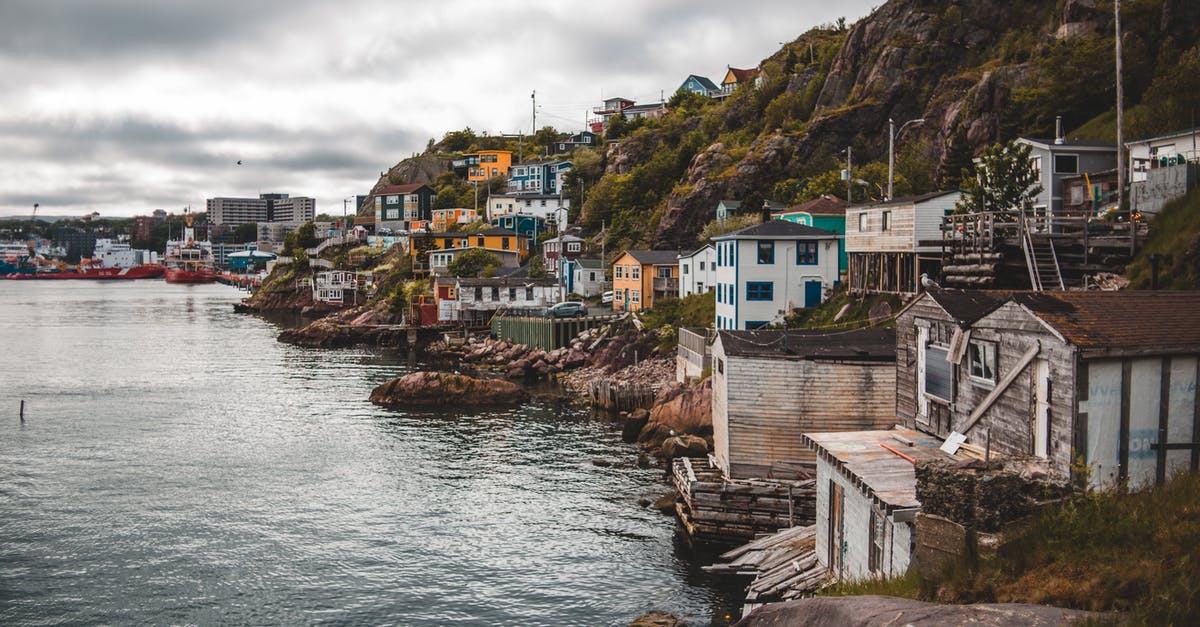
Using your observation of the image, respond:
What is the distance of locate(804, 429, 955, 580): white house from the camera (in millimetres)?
16250

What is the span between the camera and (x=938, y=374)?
67.7ft

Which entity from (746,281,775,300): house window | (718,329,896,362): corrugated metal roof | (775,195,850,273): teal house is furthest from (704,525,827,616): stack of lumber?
(775,195,850,273): teal house

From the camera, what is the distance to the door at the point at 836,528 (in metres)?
19.6

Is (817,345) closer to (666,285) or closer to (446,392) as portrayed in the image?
(446,392)

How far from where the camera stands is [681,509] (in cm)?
2977

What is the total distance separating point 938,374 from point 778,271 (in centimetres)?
2853

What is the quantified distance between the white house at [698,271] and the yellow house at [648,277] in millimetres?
2580

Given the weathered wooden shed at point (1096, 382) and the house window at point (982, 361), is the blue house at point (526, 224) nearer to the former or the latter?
the house window at point (982, 361)

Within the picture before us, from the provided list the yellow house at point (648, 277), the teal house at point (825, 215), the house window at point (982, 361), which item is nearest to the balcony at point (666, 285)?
the yellow house at point (648, 277)

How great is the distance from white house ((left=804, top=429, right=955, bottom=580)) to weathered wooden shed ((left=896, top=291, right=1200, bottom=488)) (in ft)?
6.19

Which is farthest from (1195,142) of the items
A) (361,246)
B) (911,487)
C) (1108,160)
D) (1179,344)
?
(361,246)

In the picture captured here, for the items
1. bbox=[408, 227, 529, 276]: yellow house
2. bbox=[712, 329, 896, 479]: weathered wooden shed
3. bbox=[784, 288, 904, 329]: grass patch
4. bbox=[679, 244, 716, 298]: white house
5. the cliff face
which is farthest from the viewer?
bbox=[408, 227, 529, 276]: yellow house

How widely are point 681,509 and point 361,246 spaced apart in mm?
129460

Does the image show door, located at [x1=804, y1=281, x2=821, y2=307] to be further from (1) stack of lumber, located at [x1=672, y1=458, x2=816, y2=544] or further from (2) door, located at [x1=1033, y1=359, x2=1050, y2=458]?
(2) door, located at [x1=1033, y1=359, x2=1050, y2=458]
